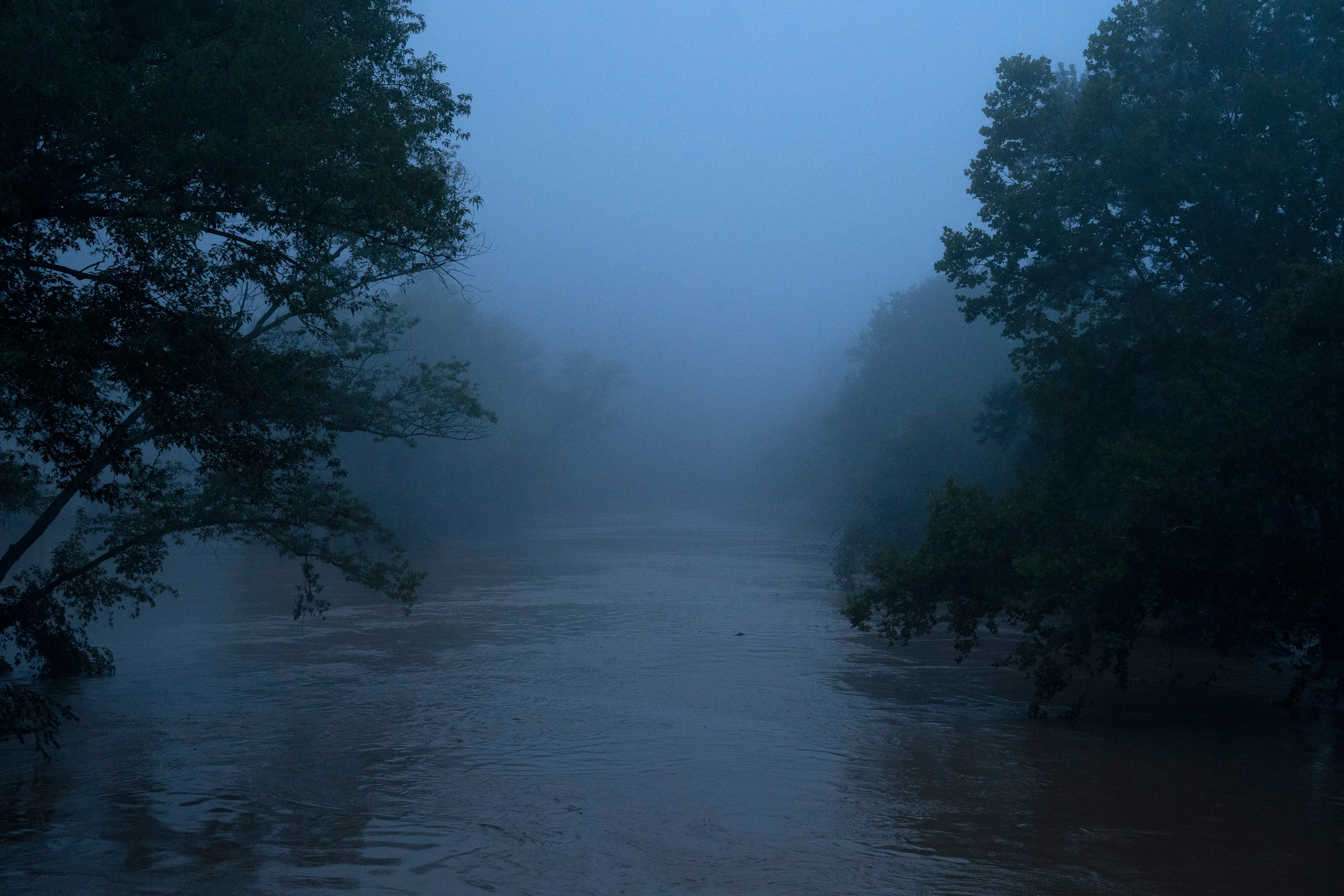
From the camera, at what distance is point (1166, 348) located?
15977 mm

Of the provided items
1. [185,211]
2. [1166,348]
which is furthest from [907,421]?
[185,211]

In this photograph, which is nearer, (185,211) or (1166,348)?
(185,211)

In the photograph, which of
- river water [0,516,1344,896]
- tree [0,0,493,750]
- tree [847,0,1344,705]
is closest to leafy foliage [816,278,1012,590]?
tree [847,0,1344,705]

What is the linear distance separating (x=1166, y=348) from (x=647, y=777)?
399 inches

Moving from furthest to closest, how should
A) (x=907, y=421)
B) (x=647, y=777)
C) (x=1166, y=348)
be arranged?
(x=907, y=421), (x=1166, y=348), (x=647, y=777)

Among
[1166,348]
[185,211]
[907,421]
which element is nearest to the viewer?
[185,211]

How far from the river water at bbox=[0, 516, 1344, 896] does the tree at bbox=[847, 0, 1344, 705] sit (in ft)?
5.36

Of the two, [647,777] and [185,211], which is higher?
[185,211]

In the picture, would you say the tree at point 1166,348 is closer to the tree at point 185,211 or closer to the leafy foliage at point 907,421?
the leafy foliage at point 907,421

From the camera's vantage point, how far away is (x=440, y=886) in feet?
29.6

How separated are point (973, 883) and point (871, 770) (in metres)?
4.05

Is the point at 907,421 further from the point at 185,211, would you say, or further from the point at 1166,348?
the point at 185,211

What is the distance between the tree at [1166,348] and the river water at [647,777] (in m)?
1.63

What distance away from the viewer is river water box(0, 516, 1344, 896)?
9453mm
